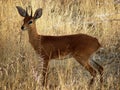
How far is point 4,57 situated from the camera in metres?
6.93

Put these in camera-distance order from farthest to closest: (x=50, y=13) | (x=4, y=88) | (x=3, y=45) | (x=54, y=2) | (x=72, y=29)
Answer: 1. (x=54, y=2)
2. (x=50, y=13)
3. (x=72, y=29)
4. (x=3, y=45)
5. (x=4, y=88)

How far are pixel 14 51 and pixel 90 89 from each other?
166 centimetres

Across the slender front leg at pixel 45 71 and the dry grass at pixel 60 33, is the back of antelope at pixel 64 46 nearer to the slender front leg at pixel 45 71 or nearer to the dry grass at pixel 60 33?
the slender front leg at pixel 45 71

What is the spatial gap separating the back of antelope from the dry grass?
0.13 metres

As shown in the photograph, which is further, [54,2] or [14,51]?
[54,2]

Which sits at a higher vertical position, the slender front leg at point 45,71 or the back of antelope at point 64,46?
the back of antelope at point 64,46

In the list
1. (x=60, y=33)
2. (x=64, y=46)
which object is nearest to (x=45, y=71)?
(x=64, y=46)

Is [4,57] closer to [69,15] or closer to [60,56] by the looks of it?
[60,56]

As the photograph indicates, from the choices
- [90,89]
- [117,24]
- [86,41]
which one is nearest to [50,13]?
[117,24]

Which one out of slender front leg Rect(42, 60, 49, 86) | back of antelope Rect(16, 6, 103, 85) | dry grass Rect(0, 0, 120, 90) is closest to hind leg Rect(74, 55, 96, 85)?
back of antelope Rect(16, 6, 103, 85)

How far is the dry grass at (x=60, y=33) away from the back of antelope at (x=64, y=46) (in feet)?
0.44

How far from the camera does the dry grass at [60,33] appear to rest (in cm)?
602

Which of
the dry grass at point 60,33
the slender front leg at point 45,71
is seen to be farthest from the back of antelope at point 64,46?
the dry grass at point 60,33

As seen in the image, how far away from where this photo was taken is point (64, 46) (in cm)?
660
